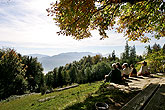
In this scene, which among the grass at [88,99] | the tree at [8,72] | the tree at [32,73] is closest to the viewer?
the grass at [88,99]

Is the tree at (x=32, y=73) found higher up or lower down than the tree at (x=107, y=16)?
lower down

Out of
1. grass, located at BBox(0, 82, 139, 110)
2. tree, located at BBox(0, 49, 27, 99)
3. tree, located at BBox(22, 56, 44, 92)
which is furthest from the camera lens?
tree, located at BBox(22, 56, 44, 92)

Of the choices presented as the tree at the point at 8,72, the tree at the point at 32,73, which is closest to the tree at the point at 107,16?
the tree at the point at 8,72

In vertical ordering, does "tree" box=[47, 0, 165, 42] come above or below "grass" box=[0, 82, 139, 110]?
above

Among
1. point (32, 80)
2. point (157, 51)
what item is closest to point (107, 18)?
point (157, 51)

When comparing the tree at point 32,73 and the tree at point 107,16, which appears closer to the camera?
the tree at point 107,16

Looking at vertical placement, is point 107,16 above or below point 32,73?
above

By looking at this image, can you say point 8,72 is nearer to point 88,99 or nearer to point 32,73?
point 32,73

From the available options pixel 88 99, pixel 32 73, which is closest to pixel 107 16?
pixel 88 99

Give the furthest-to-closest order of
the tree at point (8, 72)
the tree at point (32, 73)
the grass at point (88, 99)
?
1. the tree at point (32, 73)
2. the tree at point (8, 72)
3. the grass at point (88, 99)

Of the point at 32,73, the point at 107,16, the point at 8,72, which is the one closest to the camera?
the point at 107,16

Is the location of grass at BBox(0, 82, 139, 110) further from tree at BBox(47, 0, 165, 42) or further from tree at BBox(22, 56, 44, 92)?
tree at BBox(22, 56, 44, 92)

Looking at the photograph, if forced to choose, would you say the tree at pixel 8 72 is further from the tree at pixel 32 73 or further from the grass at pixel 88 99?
the grass at pixel 88 99

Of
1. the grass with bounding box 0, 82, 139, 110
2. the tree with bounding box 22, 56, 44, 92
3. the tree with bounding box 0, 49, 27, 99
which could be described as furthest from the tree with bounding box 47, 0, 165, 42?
the tree with bounding box 22, 56, 44, 92
